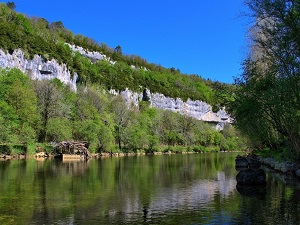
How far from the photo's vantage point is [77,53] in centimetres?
14350

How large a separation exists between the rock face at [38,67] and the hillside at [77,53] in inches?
58.6

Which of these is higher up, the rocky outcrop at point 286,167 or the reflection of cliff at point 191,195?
the rocky outcrop at point 286,167

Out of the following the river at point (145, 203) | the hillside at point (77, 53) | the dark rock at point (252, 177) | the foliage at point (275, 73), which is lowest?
the river at point (145, 203)

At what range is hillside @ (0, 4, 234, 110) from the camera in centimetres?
10588

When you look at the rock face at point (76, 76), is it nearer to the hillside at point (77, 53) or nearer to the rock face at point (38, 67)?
the rock face at point (38, 67)

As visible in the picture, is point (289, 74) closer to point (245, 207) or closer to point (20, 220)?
point (245, 207)

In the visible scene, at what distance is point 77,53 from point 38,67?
37.7m

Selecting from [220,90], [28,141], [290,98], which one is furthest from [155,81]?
[290,98]

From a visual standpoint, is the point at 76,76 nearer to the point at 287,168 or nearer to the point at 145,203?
the point at 287,168

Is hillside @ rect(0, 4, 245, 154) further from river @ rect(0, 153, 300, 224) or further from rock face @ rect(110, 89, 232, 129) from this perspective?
river @ rect(0, 153, 300, 224)

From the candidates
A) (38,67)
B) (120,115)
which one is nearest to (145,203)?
(120,115)

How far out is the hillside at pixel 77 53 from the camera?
105875mm

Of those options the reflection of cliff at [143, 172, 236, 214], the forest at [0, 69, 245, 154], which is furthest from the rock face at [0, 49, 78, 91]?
the reflection of cliff at [143, 172, 236, 214]

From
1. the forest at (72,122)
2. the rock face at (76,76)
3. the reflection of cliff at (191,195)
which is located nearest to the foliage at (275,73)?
the reflection of cliff at (191,195)
